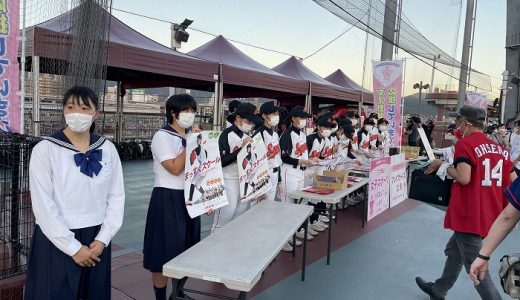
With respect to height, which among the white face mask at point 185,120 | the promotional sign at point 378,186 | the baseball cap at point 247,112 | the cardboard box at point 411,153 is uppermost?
the baseball cap at point 247,112

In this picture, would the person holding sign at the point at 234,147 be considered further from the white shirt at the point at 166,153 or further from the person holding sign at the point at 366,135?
the person holding sign at the point at 366,135

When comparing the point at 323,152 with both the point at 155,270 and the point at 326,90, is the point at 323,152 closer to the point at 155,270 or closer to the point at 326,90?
the point at 155,270

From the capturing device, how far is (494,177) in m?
2.66

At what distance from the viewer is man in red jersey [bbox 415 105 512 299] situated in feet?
8.61

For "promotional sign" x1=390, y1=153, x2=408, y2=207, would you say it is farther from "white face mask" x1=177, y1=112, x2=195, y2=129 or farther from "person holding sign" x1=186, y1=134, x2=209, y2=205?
"white face mask" x1=177, y1=112, x2=195, y2=129

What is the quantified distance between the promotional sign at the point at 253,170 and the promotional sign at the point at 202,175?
49 cm

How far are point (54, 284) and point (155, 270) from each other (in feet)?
2.79

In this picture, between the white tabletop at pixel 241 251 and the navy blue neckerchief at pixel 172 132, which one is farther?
the navy blue neckerchief at pixel 172 132

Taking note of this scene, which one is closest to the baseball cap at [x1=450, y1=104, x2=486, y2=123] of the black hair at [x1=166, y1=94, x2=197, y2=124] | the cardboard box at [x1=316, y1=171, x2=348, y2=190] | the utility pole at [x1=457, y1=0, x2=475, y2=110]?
the cardboard box at [x1=316, y1=171, x2=348, y2=190]

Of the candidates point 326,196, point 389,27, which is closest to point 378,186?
point 326,196

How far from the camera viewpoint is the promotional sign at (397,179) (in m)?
5.81

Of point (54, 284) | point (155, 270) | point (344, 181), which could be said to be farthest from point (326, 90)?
point (54, 284)

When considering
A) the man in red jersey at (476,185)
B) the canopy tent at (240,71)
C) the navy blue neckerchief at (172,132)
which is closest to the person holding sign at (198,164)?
the navy blue neckerchief at (172,132)

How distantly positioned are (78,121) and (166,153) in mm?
745
